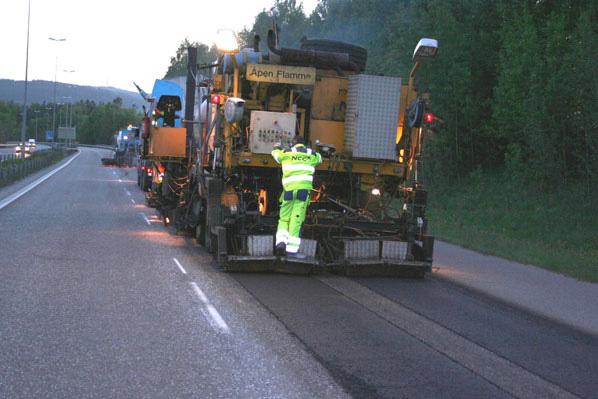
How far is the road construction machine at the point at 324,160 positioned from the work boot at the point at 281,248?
3.9 inches

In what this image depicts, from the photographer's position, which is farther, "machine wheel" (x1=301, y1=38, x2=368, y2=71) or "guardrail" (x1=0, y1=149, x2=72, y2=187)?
"guardrail" (x1=0, y1=149, x2=72, y2=187)

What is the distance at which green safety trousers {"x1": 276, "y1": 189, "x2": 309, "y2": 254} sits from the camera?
12.1 meters

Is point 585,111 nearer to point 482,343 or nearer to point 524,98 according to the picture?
point 524,98

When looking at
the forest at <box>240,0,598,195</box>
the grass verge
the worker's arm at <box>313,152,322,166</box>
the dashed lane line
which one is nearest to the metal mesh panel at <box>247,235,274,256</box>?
the dashed lane line

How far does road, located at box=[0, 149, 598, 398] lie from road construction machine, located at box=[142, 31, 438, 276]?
18.7 inches

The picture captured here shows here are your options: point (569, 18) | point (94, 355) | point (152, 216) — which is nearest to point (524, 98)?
point (569, 18)

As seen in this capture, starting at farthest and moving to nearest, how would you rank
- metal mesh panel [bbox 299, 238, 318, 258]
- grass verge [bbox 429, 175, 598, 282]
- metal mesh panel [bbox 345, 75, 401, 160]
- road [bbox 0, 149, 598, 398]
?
grass verge [bbox 429, 175, 598, 282], metal mesh panel [bbox 345, 75, 401, 160], metal mesh panel [bbox 299, 238, 318, 258], road [bbox 0, 149, 598, 398]

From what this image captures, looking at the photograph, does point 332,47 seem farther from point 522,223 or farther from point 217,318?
point 522,223

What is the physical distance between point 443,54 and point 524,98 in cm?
724

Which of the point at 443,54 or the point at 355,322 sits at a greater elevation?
the point at 443,54

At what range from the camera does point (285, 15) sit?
90.8 metres

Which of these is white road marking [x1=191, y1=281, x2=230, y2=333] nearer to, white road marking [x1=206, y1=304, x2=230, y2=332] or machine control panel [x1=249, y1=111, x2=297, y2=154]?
white road marking [x1=206, y1=304, x2=230, y2=332]

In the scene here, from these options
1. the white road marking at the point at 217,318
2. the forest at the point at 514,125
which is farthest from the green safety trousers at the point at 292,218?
the forest at the point at 514,125

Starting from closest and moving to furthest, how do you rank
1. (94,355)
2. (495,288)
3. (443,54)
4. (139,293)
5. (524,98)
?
(94,355) < (139,293) < (495,288) < (524,98) < (443,54)
